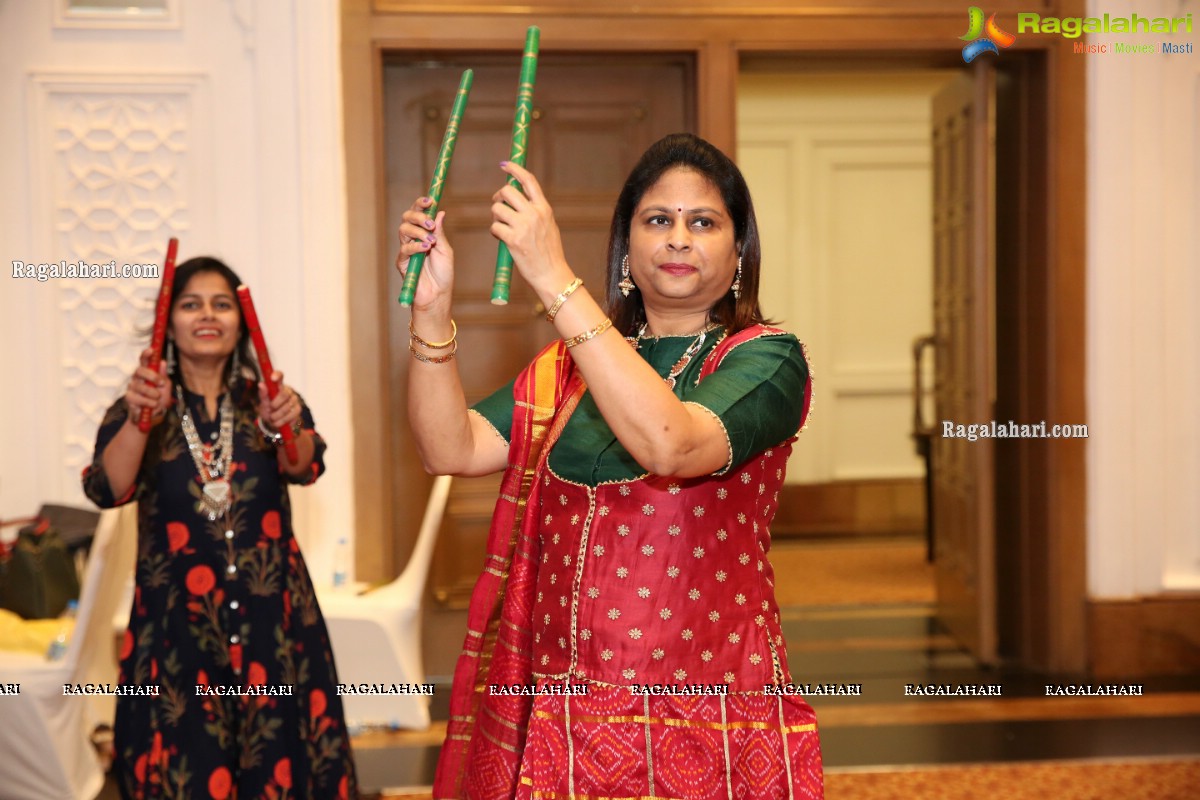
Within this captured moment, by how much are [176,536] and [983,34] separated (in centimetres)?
314

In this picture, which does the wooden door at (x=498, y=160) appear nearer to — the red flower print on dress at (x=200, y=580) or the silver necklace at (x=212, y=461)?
the silver necklace at (x=212, y=461)

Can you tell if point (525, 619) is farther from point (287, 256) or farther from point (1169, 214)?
point (1169, 214)

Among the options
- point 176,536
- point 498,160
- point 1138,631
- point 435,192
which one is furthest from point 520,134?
point 1138,631

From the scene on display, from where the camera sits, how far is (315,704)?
9.04ft

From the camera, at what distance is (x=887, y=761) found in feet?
11.4

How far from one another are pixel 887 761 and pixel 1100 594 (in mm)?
1263

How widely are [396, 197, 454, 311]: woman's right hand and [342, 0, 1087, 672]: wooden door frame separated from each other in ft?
8.67

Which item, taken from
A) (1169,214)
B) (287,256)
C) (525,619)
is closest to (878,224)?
(1169,214)

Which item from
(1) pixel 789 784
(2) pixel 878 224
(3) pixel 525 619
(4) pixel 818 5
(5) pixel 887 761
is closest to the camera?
(1) pixel 789 784

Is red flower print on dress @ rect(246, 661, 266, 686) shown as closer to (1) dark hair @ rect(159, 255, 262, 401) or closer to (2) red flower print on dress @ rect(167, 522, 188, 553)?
(2) red flower print on dress @ rect(167, 522, 188, 553)

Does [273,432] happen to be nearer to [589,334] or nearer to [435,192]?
Answer: [435,192]

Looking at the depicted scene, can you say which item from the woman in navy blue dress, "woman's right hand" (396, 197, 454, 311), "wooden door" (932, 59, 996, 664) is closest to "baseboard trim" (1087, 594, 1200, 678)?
"wooden door" (932, 59, 996, 664)

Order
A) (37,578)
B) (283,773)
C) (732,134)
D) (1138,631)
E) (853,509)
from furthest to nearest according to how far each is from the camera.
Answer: (853,509)
(1138,631)
(732,134)
(37,578)
(283,773)

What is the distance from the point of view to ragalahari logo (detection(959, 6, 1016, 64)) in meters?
4.16
